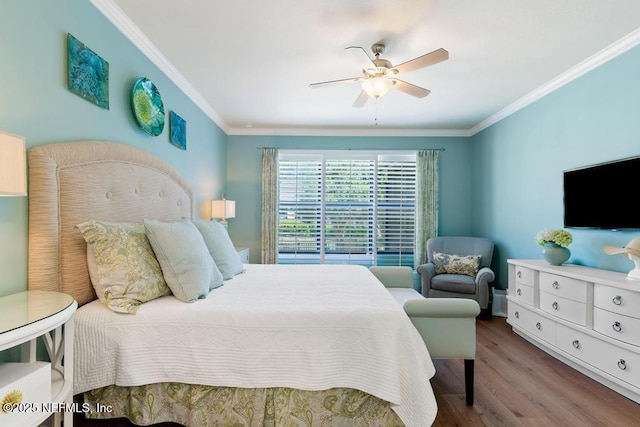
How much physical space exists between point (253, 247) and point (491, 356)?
→ 3.52 meters

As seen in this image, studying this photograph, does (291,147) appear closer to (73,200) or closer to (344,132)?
(344,132)

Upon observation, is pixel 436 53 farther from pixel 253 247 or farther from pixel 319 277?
pixel 253 247

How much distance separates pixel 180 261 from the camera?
1896 mm

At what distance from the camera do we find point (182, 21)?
7.32 feet

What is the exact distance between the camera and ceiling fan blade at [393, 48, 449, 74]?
6.85ft

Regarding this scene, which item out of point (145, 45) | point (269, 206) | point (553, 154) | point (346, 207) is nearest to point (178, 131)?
point (145, 45)

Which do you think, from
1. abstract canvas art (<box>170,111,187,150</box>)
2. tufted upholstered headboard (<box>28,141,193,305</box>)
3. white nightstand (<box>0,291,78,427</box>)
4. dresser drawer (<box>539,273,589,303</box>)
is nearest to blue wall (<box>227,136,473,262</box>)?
abstract canvas art (<box>170,111,187,150</box>)

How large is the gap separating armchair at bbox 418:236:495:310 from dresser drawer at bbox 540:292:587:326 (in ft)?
3.07

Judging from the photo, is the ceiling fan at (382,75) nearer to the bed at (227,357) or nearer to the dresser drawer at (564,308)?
the bed at (227,357)

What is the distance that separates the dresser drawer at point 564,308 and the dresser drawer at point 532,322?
0.38ft

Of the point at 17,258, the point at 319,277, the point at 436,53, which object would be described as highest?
the point at 436,53

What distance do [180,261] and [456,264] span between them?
3.61m

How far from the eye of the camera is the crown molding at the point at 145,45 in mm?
2064

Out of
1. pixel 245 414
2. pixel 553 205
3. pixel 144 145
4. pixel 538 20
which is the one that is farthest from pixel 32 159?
pixel 553 205
